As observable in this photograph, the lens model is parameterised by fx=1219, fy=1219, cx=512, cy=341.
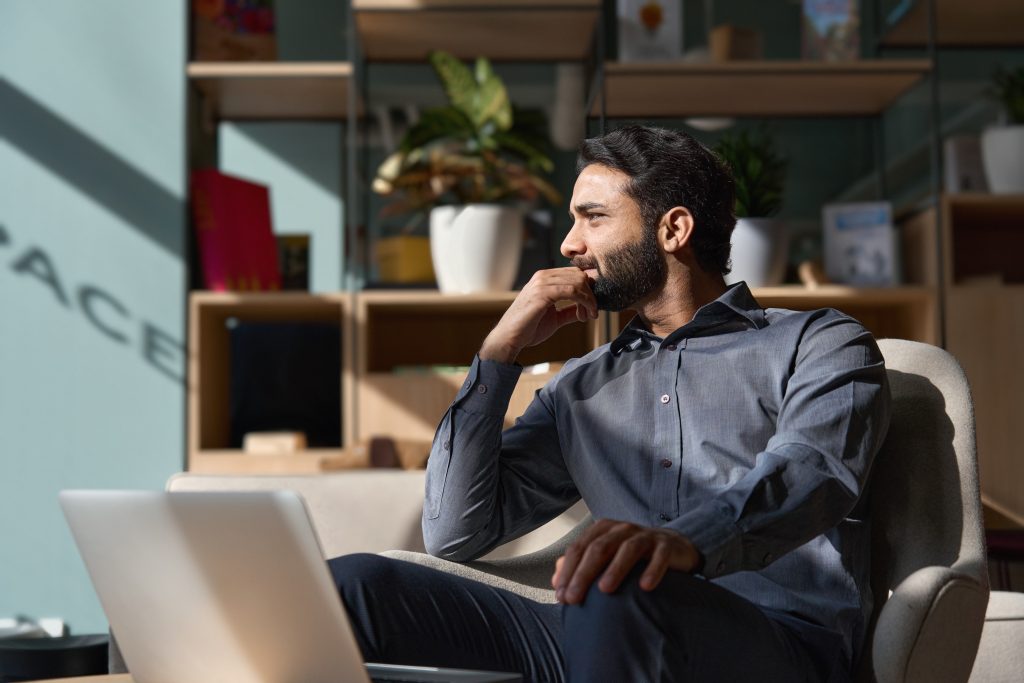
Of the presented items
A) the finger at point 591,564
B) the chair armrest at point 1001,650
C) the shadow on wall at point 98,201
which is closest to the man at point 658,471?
the finger at point 591,564

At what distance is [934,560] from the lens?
1482 millimetres

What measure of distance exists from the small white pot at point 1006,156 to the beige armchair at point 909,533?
143cm

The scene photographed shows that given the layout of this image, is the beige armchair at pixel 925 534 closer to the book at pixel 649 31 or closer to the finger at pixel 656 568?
the finger at pixel 656 568

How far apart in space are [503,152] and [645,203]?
140cm

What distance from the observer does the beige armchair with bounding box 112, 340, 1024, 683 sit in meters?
1.36

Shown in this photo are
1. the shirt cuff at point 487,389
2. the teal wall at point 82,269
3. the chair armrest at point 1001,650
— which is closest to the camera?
the shirt cuff at point 487,389

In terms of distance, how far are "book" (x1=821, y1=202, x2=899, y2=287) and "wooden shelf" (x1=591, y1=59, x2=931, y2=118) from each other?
35 centimetres

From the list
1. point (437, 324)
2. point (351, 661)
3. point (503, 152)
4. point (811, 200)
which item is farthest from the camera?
point (811, 200)

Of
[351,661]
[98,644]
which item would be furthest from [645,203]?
[98,644]

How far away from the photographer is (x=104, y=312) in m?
2.94

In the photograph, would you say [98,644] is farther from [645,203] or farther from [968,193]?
[968,193]

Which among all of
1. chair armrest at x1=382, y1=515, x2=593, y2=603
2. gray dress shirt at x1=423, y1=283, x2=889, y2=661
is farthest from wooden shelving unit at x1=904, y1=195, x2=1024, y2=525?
chair armrest at x1=382, y1=515, x2=593, y2=603

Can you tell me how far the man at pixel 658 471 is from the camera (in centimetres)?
118

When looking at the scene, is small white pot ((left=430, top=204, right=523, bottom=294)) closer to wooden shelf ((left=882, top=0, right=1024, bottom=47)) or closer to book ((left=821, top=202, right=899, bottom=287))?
book ((left=821, top=202, right=899, bottom=287))
